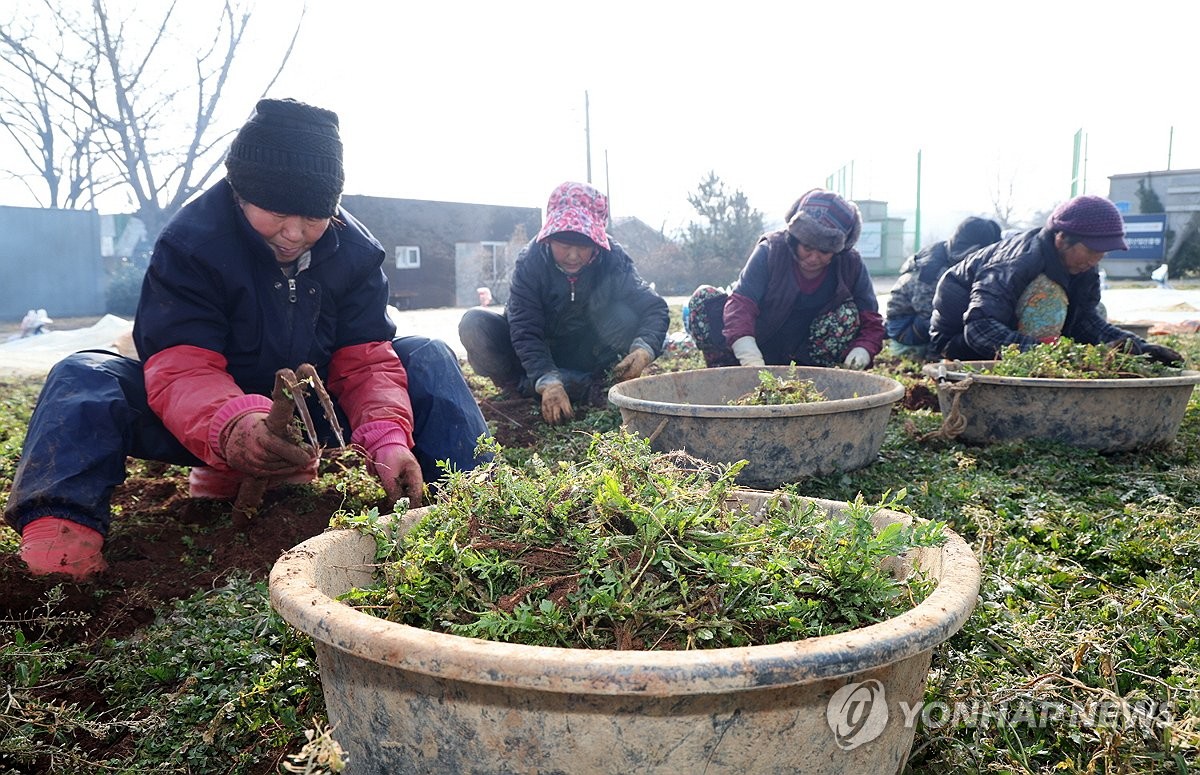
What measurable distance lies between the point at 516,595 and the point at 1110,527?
2201 mm

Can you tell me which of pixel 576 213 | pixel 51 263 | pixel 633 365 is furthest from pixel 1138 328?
pixel 51 263

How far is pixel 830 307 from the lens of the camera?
Answer: 15.8ft

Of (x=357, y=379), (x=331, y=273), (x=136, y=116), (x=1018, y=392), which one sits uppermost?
(x=136, y=116)

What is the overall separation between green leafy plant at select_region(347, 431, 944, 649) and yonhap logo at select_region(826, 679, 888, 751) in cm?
11

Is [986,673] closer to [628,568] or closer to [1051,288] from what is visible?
[628,568]

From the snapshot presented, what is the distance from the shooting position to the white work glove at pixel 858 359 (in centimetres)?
470

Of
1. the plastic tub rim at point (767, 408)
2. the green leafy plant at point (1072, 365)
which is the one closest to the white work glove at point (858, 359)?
the green leafy plant at point (1072, 365)

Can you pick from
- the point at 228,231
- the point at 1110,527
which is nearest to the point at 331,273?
the point at 228,231

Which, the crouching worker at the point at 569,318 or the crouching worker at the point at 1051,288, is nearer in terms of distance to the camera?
the crouching worker at the point at 1051,288

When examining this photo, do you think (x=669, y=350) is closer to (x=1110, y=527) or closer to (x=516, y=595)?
(x=1110, y=527)

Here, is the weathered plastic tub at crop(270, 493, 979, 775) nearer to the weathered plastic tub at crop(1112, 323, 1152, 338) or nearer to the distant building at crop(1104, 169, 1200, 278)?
the weathered plastic tub at crop(1112, 323, 1152, 338)

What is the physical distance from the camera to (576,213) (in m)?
4.55

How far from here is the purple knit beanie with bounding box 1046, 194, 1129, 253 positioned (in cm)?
438

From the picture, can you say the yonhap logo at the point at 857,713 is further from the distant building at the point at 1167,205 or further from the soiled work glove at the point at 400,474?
the distant building at the point at 1167,205
